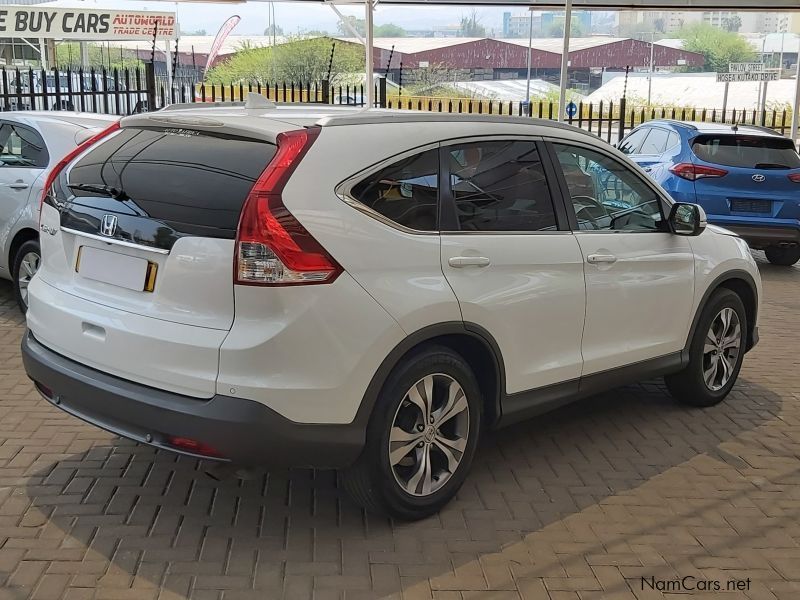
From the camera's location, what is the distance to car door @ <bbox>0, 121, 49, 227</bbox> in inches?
278

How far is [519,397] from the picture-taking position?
4270mm

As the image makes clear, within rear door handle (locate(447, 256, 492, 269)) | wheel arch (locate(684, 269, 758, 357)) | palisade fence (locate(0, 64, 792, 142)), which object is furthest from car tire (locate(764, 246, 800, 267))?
rear door handle (locate(447, 256, 492, 269))

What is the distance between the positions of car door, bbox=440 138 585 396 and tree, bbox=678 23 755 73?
286 ft

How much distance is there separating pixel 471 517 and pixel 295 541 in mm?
818

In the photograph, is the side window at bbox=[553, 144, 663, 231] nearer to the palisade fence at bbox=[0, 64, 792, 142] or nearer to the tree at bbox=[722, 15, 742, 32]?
the palisade fence at bbox=[0, 64, 792, 142]

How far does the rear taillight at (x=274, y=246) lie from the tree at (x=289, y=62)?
4790 centimetres

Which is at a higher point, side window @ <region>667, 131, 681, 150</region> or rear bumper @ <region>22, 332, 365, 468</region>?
side window @ <region>667, 131, 681, 150</region>

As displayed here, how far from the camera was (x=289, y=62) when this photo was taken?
5356 centimetres

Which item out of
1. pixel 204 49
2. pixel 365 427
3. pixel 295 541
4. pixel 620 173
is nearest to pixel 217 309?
pixel 365 427

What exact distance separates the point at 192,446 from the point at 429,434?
3.44 feet

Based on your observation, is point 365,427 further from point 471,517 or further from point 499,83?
point 499,83

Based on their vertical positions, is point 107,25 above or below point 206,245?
above

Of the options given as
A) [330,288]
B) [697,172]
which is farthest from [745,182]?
[330,288]

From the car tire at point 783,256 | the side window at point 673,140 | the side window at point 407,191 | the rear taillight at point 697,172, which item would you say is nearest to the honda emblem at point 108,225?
the side window at point 407,191
